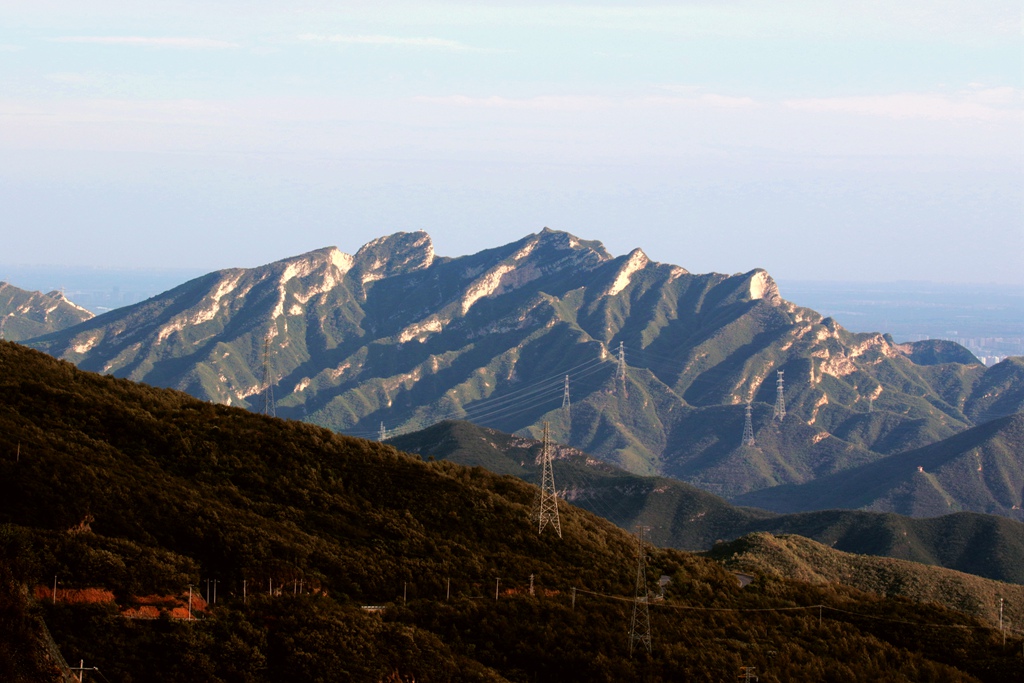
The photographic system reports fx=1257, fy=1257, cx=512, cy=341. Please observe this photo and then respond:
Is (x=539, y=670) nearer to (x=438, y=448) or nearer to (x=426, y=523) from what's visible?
(x=426, y=523)

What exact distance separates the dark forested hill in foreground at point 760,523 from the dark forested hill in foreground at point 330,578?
78.7 metres

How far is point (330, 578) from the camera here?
2387 inches

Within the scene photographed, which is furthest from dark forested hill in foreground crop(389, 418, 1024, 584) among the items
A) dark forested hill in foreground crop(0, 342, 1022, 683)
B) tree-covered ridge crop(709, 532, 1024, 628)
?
dark forested hill in foreground crop(0, 342, 1022, 683)

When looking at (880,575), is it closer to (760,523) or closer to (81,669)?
(81,669)

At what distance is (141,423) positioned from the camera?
74.1m

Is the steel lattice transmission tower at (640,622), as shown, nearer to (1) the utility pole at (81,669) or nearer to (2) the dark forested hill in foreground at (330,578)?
(2) the dark forested hill in foreground at (330,578)

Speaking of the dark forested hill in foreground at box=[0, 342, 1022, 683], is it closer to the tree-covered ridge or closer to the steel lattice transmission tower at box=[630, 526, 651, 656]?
the steel lattice transmission tower at box=[630, 526, 651, 656]

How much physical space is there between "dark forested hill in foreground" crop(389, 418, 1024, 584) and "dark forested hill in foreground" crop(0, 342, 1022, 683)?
258 feet

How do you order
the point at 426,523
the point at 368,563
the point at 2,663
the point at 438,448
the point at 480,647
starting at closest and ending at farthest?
the point at 2,663, the point at 480,647, the point at 368,563, the point at 426,523, the point at 438,448

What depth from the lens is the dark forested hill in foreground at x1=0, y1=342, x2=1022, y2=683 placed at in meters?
50.3

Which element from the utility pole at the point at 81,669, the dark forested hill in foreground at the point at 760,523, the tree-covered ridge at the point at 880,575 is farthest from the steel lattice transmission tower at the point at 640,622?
the dark forested hill in foreground at the point at 760,523

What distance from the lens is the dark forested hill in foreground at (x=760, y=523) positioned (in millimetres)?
161000

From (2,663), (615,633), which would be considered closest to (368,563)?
(615,633)

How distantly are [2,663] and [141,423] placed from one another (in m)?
33.0
